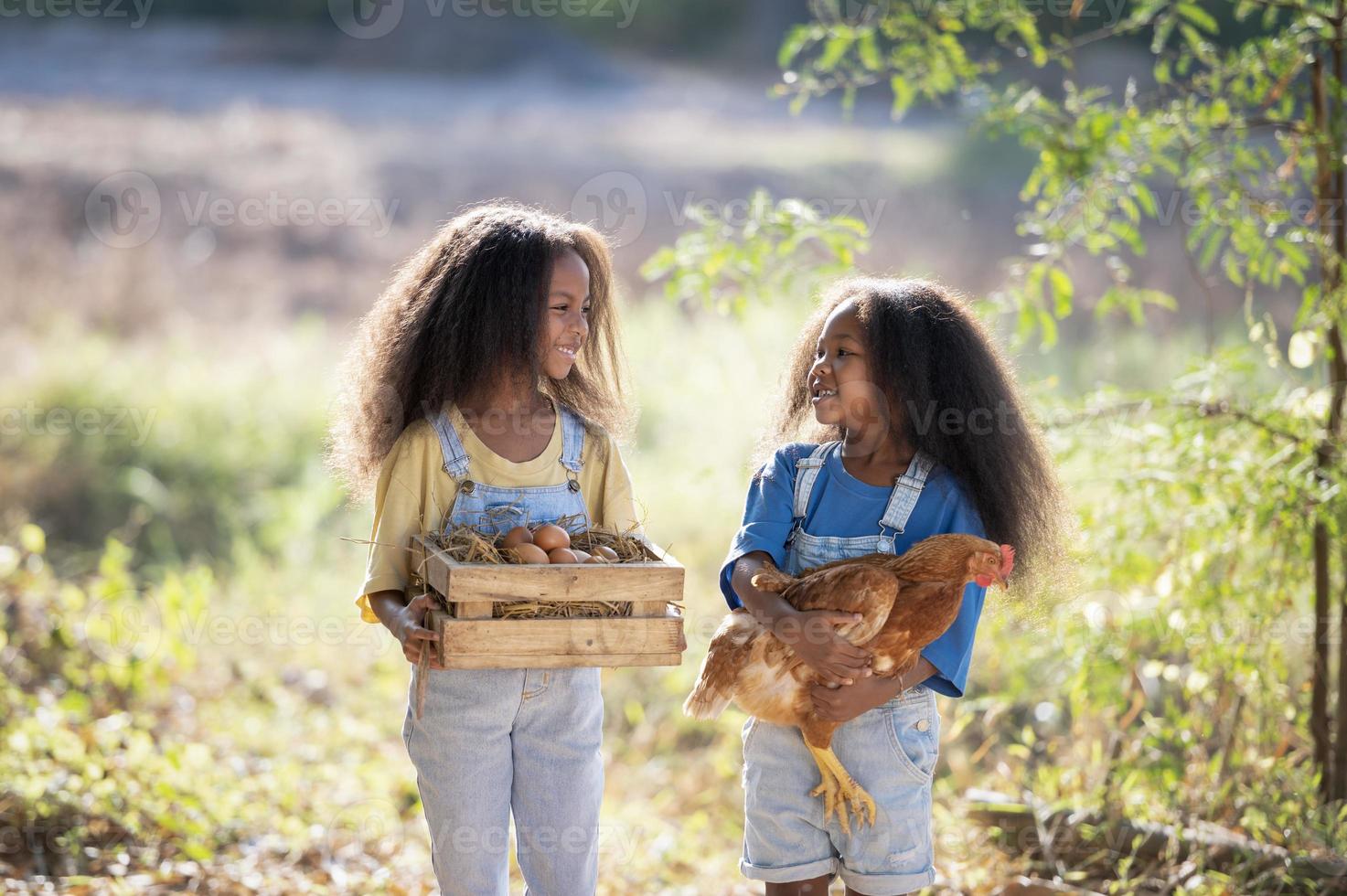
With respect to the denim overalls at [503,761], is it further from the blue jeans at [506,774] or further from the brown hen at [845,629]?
the brown hen at [845,629]

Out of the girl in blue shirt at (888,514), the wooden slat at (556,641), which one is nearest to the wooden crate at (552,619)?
the wooden slat at (556,641)

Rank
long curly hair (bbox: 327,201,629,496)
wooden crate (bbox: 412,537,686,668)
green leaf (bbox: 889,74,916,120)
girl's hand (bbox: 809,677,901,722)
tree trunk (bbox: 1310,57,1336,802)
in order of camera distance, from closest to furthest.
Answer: wooden crate (bbox: 412,537,686,668) → girl's hand (bbox: 809,677,901,722) → long curly hair (bbox: 327,201,629,496) → tree trunk (bbox: 1310,57,1336,802) → green leaf (bbox: 889,74,916,120)

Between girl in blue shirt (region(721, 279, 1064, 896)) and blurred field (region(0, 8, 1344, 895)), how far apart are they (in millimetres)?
382

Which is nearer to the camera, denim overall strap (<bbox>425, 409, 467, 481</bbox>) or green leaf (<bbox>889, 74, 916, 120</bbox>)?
denim overall strap (<bbox>425, 409, 467, 481</bbox>)

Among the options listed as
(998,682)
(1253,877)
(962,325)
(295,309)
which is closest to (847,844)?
(962,325)

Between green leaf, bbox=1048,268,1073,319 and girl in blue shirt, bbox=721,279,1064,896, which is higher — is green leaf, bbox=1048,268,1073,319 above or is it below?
above

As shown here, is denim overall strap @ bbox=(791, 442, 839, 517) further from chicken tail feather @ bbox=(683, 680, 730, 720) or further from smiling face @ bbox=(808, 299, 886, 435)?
chicken tail feather @ bbox=(683, 680, 730, 720)

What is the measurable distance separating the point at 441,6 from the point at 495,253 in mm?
11431

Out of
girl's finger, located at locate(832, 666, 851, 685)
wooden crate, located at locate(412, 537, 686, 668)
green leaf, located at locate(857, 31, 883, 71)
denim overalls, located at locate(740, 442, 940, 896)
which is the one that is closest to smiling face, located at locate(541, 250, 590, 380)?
wooden crate, located at locate(412, 537, 686, 668)

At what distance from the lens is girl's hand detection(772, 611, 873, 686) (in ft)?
7.62

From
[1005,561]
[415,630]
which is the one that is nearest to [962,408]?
[1005,561]

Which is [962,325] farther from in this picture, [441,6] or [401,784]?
[441,6]

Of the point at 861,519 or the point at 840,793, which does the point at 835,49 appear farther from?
the point at 840,793

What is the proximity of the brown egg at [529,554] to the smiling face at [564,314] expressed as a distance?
0.45m
